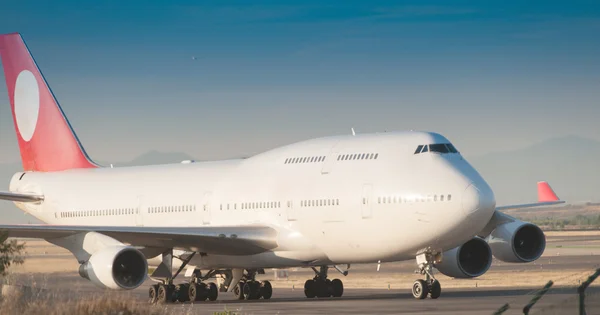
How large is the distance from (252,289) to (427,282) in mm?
7738

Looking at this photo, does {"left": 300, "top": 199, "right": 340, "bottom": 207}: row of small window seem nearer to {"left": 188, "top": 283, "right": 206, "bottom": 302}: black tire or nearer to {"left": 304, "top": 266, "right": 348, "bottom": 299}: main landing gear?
{"left": 304, "top": 266, "right": 348, "bottom": 299}: main landing gear

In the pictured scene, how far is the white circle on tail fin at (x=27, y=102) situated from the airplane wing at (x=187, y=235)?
40.2 feet

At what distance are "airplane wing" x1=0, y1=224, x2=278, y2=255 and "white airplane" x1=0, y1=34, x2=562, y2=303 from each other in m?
0.04

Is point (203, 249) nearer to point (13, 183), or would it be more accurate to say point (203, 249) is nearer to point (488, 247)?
point (488, 247)

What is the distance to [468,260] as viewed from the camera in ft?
109

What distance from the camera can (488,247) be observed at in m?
32.9

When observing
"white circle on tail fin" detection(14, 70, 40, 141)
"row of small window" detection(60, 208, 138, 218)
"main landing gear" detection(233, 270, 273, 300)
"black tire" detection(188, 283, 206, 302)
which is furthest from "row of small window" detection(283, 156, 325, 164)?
"white circle on tail fin" detection(14, 70, 40, 141)

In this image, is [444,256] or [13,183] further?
[13,183]

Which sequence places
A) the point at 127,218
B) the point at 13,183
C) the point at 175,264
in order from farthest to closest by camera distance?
the point at 13,183 → the point at 127,218 → the point at 175,264

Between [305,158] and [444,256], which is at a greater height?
[305,158]

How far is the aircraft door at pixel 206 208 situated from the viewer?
35156mm

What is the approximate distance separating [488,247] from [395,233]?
16.8 ft

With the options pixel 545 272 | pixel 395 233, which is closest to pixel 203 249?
pixel 395 233

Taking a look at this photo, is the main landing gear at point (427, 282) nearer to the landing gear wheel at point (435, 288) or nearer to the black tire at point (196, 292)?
the landing gear wheel at point (435, 288)
